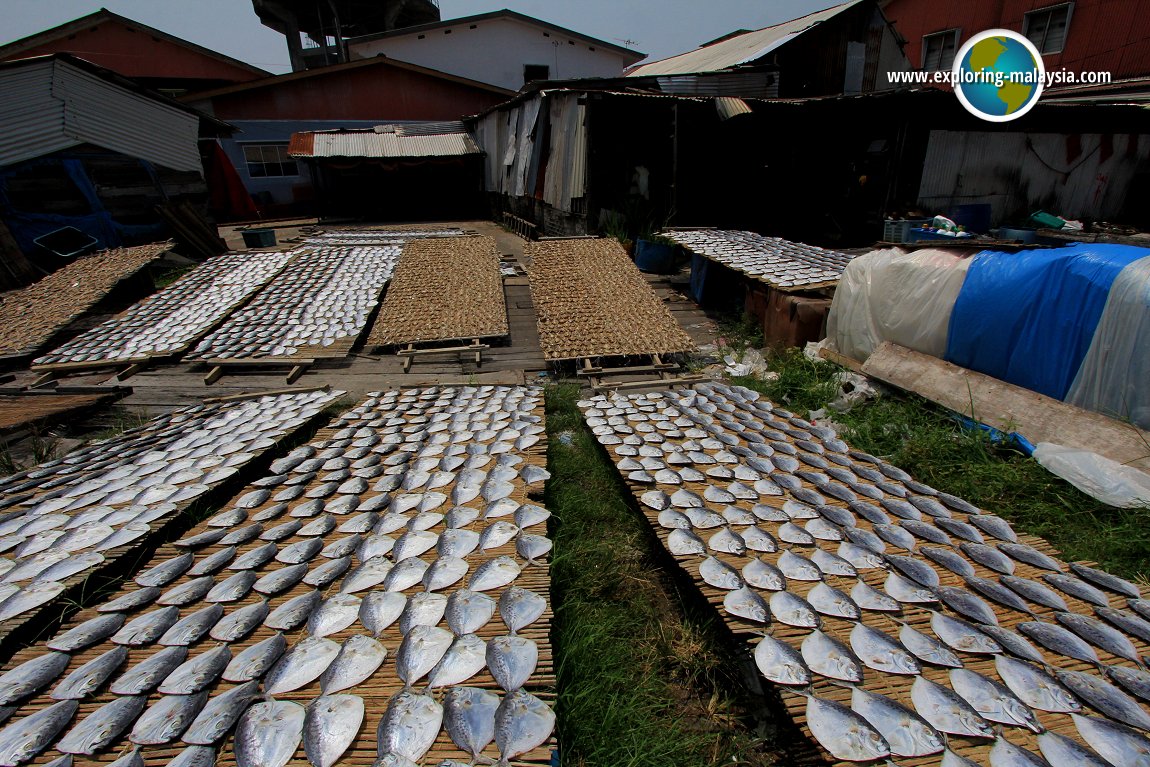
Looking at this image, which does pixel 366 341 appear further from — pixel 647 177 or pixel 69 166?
pixel 69 166

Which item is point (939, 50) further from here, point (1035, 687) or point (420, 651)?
point (420, 651)

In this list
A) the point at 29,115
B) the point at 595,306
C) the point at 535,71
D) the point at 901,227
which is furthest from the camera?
the point at 535,71

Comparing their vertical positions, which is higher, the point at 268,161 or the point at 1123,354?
the point at 268,161

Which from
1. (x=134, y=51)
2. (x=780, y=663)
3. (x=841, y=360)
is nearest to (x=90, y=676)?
(x=780, y=663)

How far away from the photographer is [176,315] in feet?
24.5

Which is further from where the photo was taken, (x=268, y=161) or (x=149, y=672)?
(x=268, y=161)

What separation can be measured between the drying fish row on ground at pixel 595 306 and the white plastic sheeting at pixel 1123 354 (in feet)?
A: 11.1

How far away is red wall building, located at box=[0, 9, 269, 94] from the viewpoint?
784 inches

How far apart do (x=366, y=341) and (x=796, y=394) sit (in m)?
5.56

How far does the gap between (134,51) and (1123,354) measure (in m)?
32.2

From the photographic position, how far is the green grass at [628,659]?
2143mm

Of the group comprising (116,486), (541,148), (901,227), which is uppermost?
(541,148)

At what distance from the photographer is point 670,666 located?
2.57m

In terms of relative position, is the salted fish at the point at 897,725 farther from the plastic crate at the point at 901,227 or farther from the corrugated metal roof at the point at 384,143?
the corrugated metal roof at the point at 384,143
